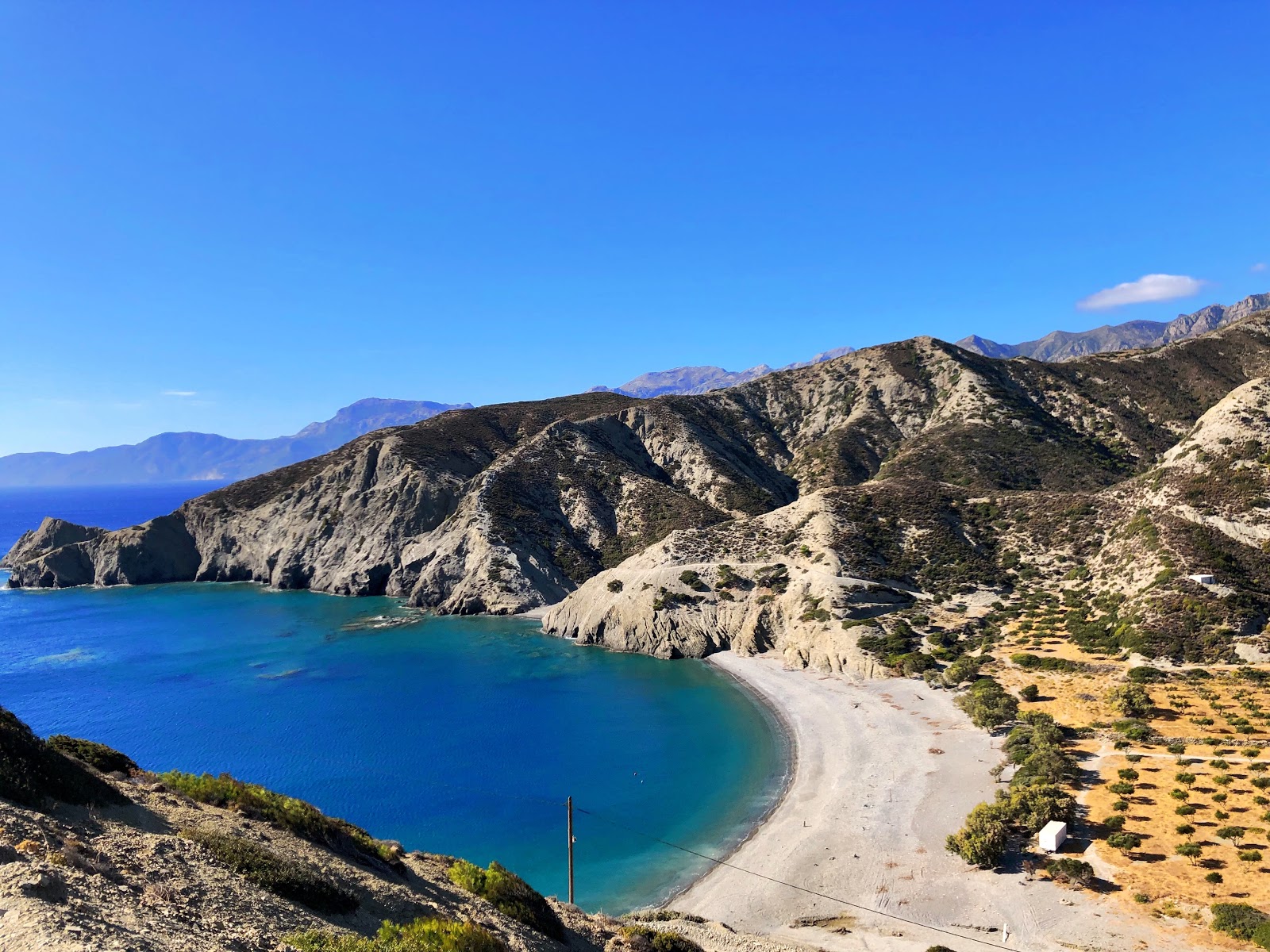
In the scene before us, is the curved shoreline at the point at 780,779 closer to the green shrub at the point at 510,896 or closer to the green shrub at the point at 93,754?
the green shrub at the point at 510,896

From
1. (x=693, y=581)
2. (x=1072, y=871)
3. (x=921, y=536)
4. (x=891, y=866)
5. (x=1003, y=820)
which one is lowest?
(x=891, y=866)

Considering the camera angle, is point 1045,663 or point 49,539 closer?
point 1045,663

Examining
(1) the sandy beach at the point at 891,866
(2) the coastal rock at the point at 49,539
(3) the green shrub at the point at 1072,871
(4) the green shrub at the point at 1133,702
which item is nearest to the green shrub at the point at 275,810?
(1) the sandy beach at the point at 891,866

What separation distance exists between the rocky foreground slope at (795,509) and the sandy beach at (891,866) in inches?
643

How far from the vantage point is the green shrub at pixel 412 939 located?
41.7 feet

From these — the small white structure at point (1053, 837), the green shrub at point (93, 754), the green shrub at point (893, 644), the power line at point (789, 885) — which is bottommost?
the power line at point (789, 885)

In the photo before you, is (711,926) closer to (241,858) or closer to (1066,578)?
(241,858)

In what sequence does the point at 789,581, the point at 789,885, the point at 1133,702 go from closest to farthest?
the point at 789,885 < the point at 1133,702 < the point at 789,581

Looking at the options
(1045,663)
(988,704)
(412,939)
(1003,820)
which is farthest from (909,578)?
(412,939)

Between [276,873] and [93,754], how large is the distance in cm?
961

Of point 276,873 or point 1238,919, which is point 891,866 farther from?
point 276,873

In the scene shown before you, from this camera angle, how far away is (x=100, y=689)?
2606 inches

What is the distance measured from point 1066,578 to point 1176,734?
31.8m

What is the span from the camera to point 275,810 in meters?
20.1
